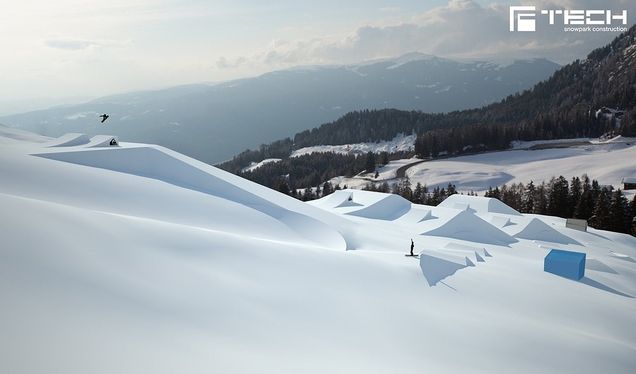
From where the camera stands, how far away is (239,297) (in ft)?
35.3

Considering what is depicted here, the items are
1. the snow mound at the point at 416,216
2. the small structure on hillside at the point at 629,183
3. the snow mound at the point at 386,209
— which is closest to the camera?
the snow mound at the point at 416,216

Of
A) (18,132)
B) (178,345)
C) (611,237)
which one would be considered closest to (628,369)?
(178,345)

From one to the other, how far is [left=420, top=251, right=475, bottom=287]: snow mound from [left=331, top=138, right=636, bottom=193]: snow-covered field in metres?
87.4

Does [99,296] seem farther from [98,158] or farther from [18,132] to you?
[18,132]

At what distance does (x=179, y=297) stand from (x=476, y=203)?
4740 cm

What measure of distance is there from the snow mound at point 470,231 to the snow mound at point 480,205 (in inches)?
498

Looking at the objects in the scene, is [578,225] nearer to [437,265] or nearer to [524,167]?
[437,265]

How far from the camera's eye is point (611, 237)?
41531 millimetres

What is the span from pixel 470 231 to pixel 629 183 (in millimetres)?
78439

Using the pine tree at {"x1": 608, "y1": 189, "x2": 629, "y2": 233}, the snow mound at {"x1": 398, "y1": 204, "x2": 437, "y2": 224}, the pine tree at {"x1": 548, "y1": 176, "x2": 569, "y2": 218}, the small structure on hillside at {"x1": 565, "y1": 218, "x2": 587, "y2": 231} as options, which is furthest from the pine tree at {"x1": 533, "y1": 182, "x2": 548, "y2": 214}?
the snow mound at {"x1": 398, "y1": 204, "x2": 437, "y2": 224}

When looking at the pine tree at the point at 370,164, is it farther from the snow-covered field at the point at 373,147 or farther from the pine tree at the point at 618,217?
the pine tree at the point at 618,217

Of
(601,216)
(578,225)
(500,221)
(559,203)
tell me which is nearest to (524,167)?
(559,203)

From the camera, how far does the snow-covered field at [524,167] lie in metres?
99.7

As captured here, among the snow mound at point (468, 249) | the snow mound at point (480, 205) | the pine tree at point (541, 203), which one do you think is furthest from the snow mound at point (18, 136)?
the pine tree at point (541, 203)
